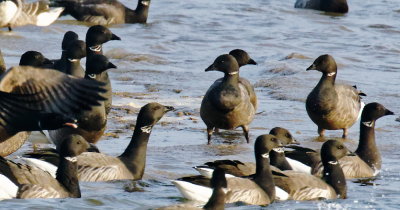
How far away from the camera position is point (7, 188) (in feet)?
31.6

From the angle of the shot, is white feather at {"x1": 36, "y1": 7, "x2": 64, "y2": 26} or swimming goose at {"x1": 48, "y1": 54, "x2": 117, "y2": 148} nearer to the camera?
swimming goose at {"x1": 48, "y1": 54, "x2": 117, "y2": 148}

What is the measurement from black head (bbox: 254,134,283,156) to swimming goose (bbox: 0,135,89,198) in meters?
1.87

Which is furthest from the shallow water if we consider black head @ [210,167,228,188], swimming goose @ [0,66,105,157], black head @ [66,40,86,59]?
black head @ [210,167,228,188]

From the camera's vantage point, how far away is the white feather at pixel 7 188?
9570 mm

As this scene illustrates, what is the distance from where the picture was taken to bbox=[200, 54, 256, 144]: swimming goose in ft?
44.1

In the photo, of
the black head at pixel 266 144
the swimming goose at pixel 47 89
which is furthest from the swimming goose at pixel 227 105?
the swimming goose at pixel 47 89

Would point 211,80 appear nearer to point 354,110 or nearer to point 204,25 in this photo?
point 354,110

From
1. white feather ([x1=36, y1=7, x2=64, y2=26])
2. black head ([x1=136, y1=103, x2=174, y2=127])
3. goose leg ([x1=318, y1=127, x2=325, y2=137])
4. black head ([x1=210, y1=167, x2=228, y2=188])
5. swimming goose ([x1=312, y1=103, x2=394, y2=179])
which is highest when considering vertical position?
black head ([x1=210, y1=167, x2=228, y2=188])

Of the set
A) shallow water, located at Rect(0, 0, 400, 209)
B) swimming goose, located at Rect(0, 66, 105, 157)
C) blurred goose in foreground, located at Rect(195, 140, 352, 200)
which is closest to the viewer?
swimming goose, located at Rect(0, 66, 105, 157)

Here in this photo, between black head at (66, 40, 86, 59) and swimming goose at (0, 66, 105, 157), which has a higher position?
swimming goose at (0, 66, 105, 157)

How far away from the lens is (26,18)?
2198 centimetres

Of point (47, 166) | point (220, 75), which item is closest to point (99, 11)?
point (220, 75)

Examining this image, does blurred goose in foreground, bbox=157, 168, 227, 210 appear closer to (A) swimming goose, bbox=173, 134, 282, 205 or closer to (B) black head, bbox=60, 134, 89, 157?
(A) swimming goose, bbox=173, 134, 282, 205

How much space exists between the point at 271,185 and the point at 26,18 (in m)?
12.7
